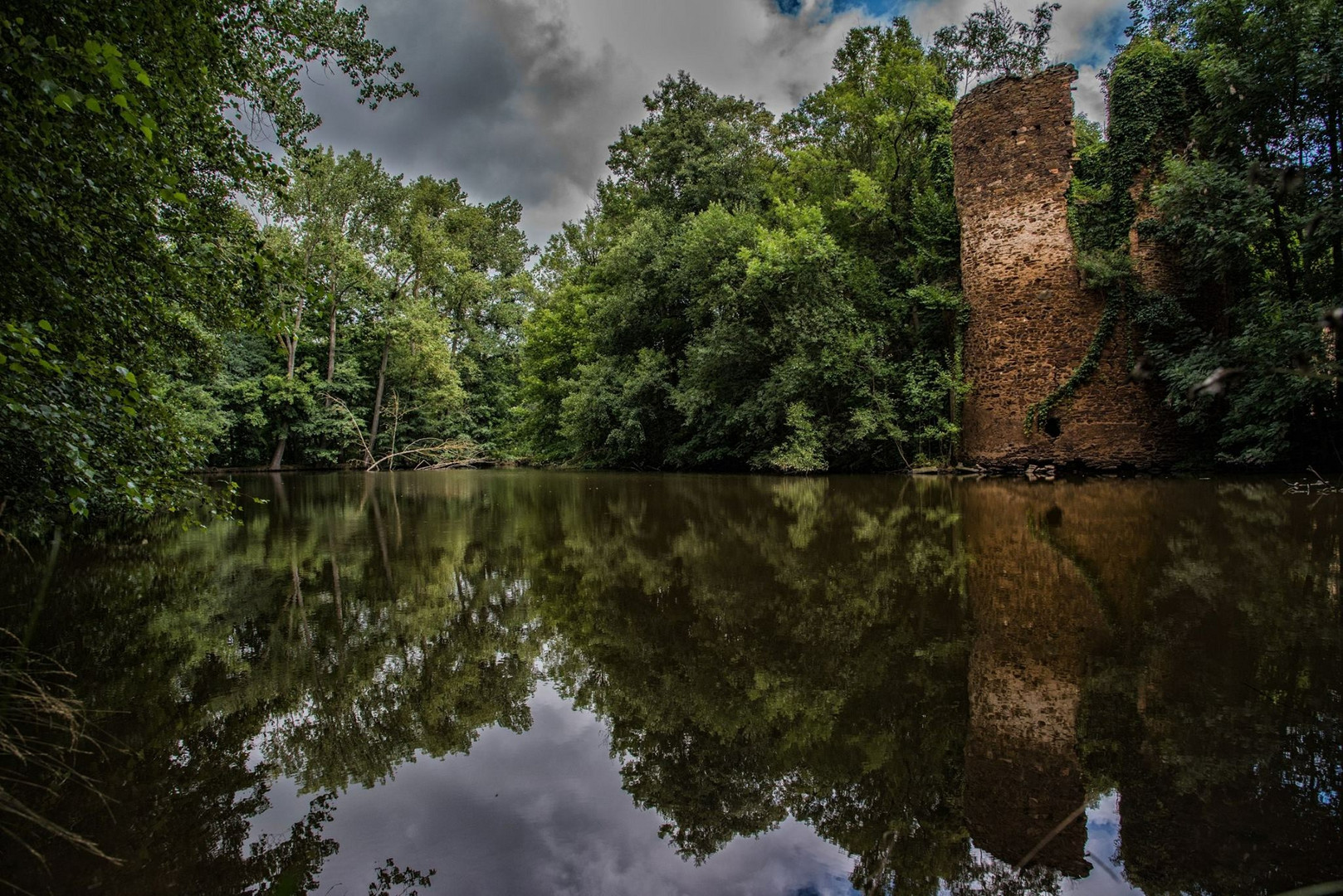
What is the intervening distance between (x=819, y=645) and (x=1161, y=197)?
42.1 feet

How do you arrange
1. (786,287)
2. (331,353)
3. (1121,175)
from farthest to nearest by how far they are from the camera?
(331,353), (786,287), (1121,175)

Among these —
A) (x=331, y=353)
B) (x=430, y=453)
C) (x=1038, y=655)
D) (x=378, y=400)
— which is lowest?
(x=1038, y=655)

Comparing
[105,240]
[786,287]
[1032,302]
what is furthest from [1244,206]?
[105,240]

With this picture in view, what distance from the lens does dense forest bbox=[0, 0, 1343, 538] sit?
325 centimetres

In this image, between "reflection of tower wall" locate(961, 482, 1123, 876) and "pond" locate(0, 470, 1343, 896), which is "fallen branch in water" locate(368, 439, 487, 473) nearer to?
"pond" locate(0, 470, 1343, 896)

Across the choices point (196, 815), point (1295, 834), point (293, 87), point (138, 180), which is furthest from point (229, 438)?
point (1295, 834)

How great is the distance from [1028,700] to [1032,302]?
13.8 m

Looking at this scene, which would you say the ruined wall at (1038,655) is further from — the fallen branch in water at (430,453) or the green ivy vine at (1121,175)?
the fallen branch in water at (430,453)

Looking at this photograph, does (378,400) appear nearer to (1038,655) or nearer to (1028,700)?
(1038,655)

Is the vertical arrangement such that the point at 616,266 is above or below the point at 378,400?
above

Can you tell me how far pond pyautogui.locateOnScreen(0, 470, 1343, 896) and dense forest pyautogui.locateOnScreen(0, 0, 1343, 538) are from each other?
109 centimetres

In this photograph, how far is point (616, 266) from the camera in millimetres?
21719

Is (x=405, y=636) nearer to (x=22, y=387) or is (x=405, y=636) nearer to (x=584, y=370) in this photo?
(x=22, y=387)

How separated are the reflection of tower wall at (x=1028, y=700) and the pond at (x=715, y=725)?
0.04 feet
